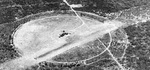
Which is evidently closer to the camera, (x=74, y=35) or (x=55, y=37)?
(x=55, y=37)

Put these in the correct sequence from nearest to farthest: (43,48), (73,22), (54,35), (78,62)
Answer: (78,62) < (43,48) < (54,35) < (73,22)

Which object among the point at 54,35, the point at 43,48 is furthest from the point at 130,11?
the point at 43,48

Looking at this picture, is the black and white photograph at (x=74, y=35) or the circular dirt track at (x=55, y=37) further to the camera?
the circular dirt track at (x=55, y=37)

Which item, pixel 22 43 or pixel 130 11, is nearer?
pixel 22 43

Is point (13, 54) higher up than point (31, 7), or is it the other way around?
point (31, 7)

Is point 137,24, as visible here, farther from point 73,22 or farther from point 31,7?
point 31,7

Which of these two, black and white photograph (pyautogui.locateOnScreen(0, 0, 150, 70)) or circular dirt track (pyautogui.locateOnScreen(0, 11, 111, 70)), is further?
circular dirt track (pyautogui.locateOnScreen(0, 11, 111, 70))

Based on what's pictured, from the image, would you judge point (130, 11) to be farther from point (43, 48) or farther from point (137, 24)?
point (43, 48)

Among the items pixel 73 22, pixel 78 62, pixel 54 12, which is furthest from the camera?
pixel 54 12

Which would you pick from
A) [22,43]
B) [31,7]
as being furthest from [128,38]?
[31,7]
